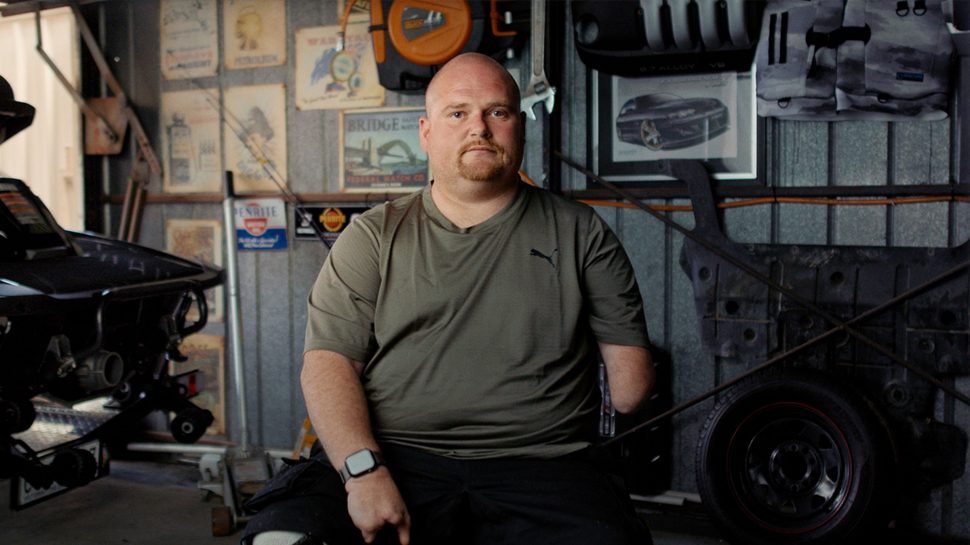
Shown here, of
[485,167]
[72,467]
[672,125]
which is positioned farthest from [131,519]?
[672,125]

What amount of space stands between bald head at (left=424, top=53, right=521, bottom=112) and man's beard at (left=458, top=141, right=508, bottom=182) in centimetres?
12

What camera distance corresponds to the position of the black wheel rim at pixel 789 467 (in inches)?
120

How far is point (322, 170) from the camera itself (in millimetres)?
4125

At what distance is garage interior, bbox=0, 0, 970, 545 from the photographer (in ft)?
10.2

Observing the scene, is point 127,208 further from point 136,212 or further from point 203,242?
point 203,242

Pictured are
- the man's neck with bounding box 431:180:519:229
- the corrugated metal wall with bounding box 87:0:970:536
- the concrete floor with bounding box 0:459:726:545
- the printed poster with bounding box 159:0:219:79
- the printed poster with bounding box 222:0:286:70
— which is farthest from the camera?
the printed poster with bounding box 159:0:219:79

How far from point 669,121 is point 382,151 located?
128 cm

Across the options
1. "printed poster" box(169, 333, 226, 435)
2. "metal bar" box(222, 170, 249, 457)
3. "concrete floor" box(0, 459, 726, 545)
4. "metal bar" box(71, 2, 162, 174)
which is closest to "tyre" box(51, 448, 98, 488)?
"concrete floor" box(0, 459, 726, 545)

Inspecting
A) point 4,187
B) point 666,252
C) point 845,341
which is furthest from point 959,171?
point 4,187

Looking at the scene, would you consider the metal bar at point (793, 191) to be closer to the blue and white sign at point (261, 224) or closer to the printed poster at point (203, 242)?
the blue and white sign at point (261, 224)

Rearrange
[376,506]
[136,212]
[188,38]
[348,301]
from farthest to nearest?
[136,212] → [188,38] → [348,301] → [376,506]

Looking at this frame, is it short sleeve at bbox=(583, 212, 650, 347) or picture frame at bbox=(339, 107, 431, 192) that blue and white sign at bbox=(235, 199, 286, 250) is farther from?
short sleeve at bbox=(583, 212, 650, 347)

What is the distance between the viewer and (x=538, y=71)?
3473mm

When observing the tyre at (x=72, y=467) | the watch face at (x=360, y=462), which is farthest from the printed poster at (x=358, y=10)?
the watch face at (x=360, y=462)
